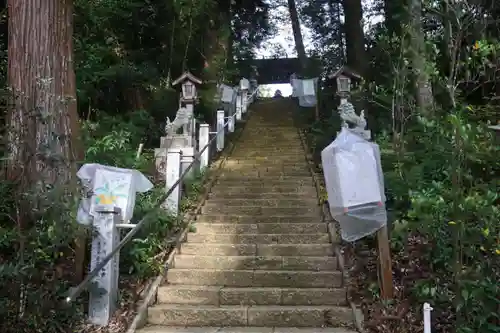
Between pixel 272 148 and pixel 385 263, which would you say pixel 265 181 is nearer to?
pixel 272 148

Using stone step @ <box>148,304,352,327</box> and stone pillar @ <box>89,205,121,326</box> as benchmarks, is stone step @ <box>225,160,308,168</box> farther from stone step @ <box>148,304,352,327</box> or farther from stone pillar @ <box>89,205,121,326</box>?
stone pillar @ <box>89,205,121,326</box>

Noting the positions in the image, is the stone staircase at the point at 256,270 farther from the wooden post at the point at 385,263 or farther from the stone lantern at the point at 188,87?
the stone lantern at the point at 188,87

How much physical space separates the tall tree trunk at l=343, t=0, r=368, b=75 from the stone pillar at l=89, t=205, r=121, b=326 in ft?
32.1

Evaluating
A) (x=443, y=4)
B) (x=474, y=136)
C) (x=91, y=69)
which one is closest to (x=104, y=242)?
(x=474, y=136)

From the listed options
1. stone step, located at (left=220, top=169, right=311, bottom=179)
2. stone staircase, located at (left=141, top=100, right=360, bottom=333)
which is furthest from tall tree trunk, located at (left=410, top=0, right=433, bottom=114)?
stone step, located at (left=220, top=169, right=311, bottom=179)

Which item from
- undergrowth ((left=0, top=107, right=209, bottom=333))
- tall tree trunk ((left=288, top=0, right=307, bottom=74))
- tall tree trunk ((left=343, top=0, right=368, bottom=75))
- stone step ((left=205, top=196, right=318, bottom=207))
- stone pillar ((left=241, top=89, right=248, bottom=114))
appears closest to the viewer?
undergrowth ((left=0, top=107, right=209, bottom=333))

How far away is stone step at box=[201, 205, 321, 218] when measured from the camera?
22.6ft

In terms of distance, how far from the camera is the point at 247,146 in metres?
11.9

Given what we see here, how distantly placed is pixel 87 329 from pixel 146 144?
664 cm

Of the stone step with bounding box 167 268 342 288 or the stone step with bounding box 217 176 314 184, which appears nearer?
the stone step with bounding box 167 268 342 288

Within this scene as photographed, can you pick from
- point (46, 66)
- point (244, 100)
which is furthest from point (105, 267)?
point (244, 100)

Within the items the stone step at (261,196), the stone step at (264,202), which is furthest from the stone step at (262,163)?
the stone step at (264,202)

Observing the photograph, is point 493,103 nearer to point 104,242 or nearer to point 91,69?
point 104,242

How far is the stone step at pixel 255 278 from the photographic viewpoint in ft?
16.5
